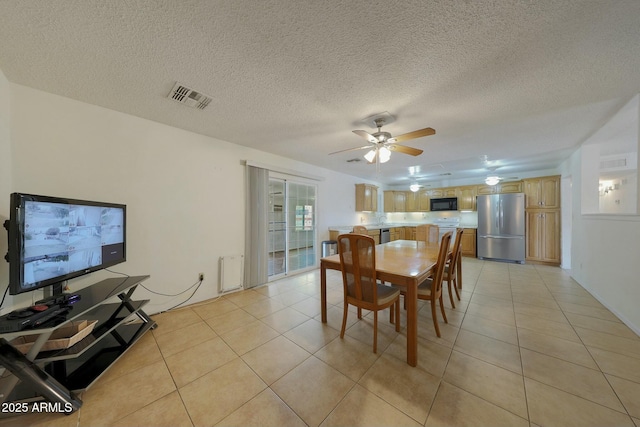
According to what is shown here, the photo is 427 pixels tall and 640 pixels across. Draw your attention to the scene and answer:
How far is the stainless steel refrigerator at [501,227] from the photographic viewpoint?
16.3ft

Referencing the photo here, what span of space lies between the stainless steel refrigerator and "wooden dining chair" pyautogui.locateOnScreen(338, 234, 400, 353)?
482 centimetres

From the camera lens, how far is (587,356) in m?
1.75

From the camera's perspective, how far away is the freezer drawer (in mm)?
4961

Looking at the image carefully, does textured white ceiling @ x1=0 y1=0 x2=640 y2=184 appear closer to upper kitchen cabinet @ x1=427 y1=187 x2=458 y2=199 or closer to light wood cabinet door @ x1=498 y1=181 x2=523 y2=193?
light wood cabinet door @ x1=498 y1=181 x2=523 y2=193

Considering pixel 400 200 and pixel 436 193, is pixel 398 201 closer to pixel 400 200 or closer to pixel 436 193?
pixel 400 200

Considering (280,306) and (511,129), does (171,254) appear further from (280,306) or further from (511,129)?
(511,129)

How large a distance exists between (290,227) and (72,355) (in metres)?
3.18

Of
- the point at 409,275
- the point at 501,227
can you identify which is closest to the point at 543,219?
the point at 501,227

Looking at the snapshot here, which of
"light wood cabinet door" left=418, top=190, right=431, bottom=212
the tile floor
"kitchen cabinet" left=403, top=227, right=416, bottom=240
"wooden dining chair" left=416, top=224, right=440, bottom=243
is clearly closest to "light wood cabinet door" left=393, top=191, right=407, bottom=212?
"light wood cabinet door" left=418, top=190, right=431, bottom=212

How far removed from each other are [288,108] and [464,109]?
75.4 inches

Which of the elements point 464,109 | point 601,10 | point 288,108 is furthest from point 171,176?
point 601,10

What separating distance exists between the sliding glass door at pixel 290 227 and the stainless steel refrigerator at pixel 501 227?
14.7 ft

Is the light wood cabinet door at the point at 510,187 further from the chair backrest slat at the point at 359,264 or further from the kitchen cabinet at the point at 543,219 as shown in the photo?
the chair backrest slat at the point at 359,264

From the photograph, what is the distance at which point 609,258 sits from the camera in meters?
2.57
